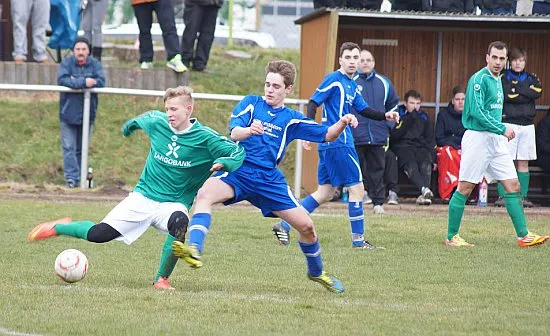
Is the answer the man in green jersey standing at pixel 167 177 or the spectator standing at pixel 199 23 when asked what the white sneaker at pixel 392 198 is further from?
the man in green jersey standing at pixel 167 177

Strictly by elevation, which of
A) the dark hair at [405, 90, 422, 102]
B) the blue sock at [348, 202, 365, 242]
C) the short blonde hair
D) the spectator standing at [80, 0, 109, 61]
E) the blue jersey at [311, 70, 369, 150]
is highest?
the spectator standing at [80, 0, 109, 61]

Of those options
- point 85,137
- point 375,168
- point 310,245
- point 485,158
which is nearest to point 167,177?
point 310,245

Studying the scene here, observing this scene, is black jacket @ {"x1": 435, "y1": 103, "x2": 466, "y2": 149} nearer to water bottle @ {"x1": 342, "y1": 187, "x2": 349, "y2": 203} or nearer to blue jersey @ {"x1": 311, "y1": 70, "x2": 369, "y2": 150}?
water bottle @ {"x1": 342, "y1": 187, "x2": 349, "y2": 203}

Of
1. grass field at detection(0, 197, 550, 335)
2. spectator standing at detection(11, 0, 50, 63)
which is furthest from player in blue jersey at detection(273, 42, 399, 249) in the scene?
spectator standing at detection(11, 0, 50, 63)

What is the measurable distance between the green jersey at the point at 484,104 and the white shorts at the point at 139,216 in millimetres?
4158

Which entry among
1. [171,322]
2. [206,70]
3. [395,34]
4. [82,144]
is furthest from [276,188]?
[206,70]

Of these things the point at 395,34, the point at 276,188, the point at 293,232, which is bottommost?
the point at 293,232

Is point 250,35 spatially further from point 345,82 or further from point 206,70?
point 345,82

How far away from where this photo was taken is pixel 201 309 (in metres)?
7.16

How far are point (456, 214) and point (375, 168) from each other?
3055 mm

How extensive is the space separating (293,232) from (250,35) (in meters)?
13.3

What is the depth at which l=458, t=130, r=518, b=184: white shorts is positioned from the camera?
11.3 metres

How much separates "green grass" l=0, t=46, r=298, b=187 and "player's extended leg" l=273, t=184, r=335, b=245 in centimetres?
568

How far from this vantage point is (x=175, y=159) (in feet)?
26.6
